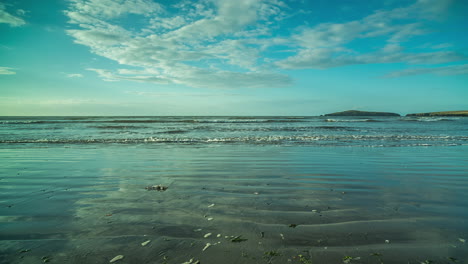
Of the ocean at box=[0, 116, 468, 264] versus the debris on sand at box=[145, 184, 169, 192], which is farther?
the debris on sand at box=[145, 184, 169, 192]

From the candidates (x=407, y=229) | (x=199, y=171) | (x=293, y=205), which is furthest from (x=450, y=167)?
(x=199, y=171)

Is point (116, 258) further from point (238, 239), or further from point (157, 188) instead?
point (157, 188)

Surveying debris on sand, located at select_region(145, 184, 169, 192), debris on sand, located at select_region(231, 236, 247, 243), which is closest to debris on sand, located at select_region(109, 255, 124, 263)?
debris on sand, located at select_region(231, 236, 247, 243)

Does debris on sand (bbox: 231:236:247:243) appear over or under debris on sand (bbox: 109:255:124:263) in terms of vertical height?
over

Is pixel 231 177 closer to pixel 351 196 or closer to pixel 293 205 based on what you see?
pixel 293 205

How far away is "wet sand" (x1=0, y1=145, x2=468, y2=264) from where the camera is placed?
10.1 feet

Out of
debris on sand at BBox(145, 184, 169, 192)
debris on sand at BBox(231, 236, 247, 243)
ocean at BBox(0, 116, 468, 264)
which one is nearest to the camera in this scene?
ocean at BBox(0, 116, 468, 264)

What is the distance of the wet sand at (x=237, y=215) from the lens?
3.09 m

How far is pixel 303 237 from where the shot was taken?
3396mm

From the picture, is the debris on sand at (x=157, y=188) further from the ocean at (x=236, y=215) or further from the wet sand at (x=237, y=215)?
the wet sand at (x=237, y=215)

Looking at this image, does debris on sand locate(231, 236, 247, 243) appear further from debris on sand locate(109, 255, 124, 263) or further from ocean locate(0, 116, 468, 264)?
debris on sand locate(109, 255, 124, 263)

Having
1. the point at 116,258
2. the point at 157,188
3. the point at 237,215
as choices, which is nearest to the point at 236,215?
the point at 237,215

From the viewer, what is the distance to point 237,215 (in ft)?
13.8

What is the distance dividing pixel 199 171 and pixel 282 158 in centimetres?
416
